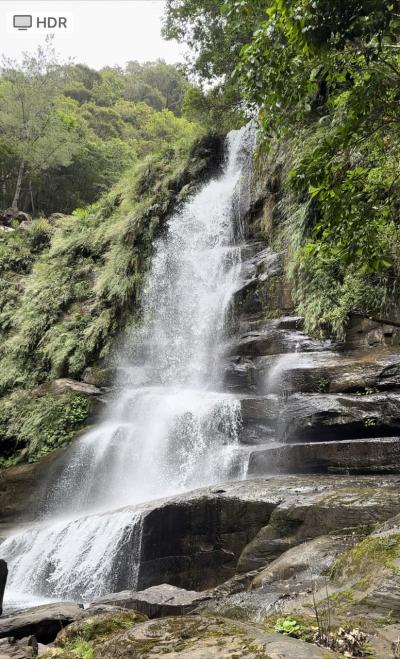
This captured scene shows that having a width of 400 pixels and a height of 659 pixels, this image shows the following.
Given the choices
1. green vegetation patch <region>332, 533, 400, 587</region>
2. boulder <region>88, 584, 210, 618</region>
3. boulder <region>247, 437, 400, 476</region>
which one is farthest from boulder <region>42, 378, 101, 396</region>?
green vegetation patch <region>332, 533, 400, 587</region>

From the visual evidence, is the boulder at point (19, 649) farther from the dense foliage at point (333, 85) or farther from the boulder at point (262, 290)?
the boulder at point (262, 290)

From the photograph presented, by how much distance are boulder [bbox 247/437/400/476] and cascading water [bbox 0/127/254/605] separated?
69 cm

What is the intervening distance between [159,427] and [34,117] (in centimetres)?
2173

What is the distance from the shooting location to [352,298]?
1029 cm

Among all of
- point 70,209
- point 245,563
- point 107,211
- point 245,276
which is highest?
point 70,209

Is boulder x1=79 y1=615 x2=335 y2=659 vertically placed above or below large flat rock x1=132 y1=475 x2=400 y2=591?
above

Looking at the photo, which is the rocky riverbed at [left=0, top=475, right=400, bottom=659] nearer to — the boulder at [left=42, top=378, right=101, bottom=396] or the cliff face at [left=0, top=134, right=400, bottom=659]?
the cliff face at [left=0, top=134, right=400, bottom=659]

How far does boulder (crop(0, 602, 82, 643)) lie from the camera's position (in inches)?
184

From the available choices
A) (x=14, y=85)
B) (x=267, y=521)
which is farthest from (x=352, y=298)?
(x=14, y=85)

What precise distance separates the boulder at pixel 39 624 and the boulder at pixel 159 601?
0.39m

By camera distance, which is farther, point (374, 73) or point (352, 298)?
point (352, 298)

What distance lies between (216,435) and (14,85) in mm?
23786

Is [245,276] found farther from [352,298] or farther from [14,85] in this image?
[14,85]

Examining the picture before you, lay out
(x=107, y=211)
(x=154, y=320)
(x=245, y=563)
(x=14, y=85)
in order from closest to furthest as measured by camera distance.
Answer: (x=245, y=563) < (x=154, y=320) < (x=107, y=211) < (x=14, y=85)
